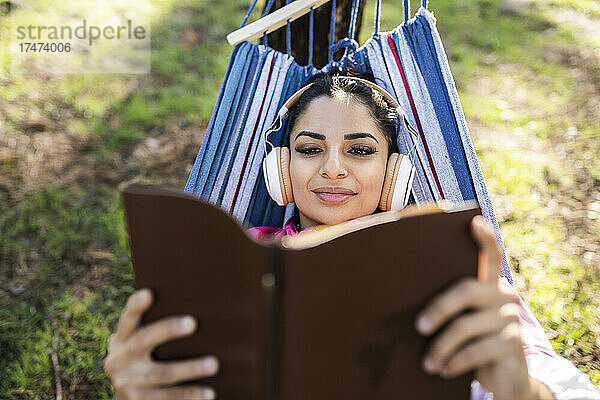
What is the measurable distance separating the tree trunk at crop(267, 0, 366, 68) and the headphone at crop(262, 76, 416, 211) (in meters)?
0.59

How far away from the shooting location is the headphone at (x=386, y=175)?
75.7 inches

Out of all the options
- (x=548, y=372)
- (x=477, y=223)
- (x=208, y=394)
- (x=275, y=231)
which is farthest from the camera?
(x=275, y=231)

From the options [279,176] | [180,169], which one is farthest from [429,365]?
[180,169]

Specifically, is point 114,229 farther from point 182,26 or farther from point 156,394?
point 182,26

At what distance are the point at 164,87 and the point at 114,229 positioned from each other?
1.70 m

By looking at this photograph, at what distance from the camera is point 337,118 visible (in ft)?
6.26

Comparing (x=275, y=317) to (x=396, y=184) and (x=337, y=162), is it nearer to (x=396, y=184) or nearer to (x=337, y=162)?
(x=337, y=162)

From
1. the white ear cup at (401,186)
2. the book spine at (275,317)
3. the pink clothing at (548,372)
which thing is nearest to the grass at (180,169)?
the pink clothing at (548,372)

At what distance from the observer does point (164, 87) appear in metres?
4.47

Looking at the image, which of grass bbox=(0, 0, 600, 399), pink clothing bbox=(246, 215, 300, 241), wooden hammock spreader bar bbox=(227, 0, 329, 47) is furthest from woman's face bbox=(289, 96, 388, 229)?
grass bbox=(0, 0, 600, 399)

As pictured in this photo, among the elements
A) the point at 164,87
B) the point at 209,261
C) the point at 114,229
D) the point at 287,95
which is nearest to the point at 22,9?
the point at 164,87

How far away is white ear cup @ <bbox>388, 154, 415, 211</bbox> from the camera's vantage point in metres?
1.92

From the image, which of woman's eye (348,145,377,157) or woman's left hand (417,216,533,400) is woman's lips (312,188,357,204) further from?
woman's left hand (417,216,533,400)

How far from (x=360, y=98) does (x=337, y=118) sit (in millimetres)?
169
